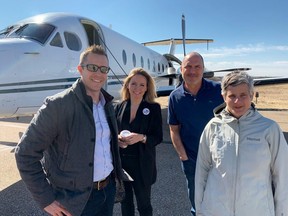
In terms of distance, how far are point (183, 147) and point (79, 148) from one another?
1.48m

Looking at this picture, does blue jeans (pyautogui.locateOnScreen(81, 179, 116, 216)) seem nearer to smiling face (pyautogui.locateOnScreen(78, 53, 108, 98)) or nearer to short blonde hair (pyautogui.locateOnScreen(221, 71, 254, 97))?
smiling face (pyautogui.locateOnScreen(78, 53, 108, 98))

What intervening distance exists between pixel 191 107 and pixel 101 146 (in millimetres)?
1230

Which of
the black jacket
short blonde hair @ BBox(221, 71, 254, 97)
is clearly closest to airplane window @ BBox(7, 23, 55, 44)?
the black jacket

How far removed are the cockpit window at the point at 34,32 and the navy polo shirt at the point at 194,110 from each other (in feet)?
12.7

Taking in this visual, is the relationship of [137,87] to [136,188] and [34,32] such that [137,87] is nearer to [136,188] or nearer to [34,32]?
[136,188]

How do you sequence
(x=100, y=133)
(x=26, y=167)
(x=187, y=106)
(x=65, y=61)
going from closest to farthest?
(x=26, y=167), (x=100, y=133), (x=187, y=106), (x=65, y=61)

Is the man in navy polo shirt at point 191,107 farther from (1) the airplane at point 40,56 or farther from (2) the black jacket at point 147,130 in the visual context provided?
(1) the airplane at point 40,56

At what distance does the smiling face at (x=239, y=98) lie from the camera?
206cm

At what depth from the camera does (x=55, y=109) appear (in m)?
1.85

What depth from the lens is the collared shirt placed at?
212 centimetres

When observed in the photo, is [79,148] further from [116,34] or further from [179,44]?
[179,44]

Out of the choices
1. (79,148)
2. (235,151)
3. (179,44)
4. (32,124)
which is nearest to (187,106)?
(235,151)

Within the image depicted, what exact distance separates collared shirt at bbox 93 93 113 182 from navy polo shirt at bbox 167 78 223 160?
1078 mm

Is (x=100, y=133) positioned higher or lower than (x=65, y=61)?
lower
